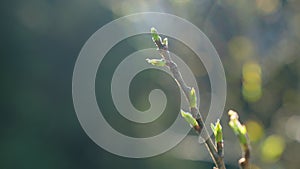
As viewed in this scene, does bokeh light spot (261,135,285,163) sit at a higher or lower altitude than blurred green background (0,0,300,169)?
lower

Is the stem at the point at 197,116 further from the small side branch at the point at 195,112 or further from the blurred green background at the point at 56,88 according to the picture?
the blurred green background at the point at 56,88

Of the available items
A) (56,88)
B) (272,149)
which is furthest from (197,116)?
(56,88)

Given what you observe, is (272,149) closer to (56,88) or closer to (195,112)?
(195,112)

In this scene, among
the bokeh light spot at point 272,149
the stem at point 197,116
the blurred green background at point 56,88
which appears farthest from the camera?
the blurred green background at point 56,88

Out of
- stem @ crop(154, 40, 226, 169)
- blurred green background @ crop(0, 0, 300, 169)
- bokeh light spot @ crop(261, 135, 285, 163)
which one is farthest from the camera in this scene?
blurred green background @ crop(0, 0, 300, 169)

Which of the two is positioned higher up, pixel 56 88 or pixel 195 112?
pixel 56 88

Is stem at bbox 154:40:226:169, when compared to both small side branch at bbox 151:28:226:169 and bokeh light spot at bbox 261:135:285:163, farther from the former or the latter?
bokeh light spot at bbox 261:135:285:163

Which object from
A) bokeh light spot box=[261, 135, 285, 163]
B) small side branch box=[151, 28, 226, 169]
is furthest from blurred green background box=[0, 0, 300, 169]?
small side branch box=[151, 28, 226, 169]

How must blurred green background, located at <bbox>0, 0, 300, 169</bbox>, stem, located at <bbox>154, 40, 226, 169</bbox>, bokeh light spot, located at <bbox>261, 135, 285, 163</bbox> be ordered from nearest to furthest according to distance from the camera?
stem, located at <bbox>154, 40, 226, 169</bbox>, bokeh light spot, located at <bbox>261, 135, 285, 163</bbox>, blurred green background, located at <bbox>0, 0, 300, 169</bbox>

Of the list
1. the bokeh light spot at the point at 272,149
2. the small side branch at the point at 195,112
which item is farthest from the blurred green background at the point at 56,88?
the small side branch at the point at 195,112

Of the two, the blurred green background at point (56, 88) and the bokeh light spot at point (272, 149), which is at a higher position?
the blurred green background at point (56, 88)

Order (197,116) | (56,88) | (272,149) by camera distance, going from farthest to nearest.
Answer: (56,88), (272,149), (197,116)

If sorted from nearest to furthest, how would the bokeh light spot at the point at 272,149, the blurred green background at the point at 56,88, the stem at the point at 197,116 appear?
the stem at the point at 197,116, the bokeh light spot at the point at 272,149, the blurred green background at the point at 56,88
